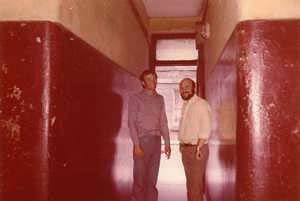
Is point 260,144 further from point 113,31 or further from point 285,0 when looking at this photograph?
point 113,31

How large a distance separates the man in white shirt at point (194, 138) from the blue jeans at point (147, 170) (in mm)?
544

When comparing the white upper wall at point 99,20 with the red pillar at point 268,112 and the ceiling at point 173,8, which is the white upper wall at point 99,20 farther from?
the red pillar at point 268,112

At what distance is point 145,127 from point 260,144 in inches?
94.9

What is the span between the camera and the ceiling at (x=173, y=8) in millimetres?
7840

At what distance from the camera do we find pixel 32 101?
282 cm

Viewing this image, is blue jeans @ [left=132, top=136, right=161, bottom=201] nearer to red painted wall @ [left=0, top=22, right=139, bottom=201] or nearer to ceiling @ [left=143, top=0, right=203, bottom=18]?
red painted wall @ [left=0, top=22, right=139, bottom=201]

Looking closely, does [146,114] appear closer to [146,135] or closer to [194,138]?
[146,135]

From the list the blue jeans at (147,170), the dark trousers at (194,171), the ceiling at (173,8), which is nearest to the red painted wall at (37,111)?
the dark trousers at (194,171)

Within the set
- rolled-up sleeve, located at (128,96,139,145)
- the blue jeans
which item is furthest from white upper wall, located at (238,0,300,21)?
the blue jeans

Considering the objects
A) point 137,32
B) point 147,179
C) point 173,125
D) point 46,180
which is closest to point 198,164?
point 147,179

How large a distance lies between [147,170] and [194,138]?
874mm

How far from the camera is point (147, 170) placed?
5.13 meters

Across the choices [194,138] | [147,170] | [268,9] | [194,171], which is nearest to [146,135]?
[147,170]

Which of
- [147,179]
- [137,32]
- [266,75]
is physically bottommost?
[147,179]
